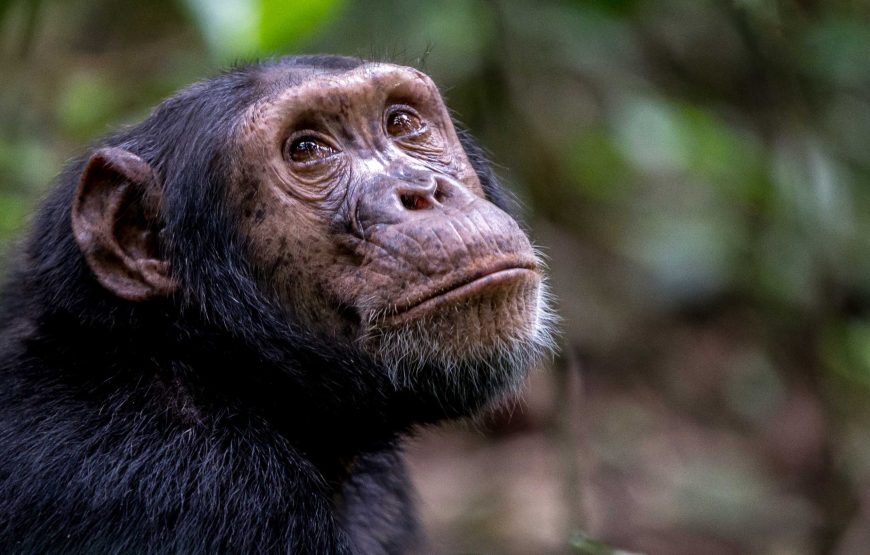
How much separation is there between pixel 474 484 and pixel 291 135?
421cm

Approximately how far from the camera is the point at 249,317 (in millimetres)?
4176

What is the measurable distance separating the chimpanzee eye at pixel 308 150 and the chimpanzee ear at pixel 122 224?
507 mm

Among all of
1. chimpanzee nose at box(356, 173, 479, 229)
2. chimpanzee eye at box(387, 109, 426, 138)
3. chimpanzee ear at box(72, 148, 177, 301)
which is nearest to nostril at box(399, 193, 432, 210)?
chimpanzee nose at box(356, 173, 479, 229)

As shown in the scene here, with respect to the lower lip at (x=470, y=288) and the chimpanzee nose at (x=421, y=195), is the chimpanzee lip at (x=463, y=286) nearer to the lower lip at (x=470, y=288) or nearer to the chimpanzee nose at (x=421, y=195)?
the lower lip at (x=470, y=288)

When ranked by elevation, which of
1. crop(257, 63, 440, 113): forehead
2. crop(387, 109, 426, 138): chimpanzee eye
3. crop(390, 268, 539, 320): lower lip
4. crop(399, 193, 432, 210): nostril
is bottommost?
crop(390, 268, 539, 320): lower lip

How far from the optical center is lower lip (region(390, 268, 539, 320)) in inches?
152

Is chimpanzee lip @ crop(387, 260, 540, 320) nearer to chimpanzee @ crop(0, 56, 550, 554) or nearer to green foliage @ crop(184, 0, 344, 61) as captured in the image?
chimpanzee @ crop(0, 56, 550, 554)

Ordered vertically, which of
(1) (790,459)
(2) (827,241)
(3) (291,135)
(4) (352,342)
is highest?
(3) (291,135)

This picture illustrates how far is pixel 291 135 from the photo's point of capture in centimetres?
429

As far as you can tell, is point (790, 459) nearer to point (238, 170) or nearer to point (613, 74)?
point (613, 74)

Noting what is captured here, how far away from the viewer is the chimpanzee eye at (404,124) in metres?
4.50

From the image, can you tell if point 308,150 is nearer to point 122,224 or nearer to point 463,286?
point 122,224

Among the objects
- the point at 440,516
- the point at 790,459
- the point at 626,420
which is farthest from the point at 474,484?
the point at 790,459

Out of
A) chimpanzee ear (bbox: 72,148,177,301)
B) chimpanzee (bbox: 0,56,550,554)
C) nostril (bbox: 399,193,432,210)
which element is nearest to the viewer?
chimpanzee (bbox: 0,56,550,554)
